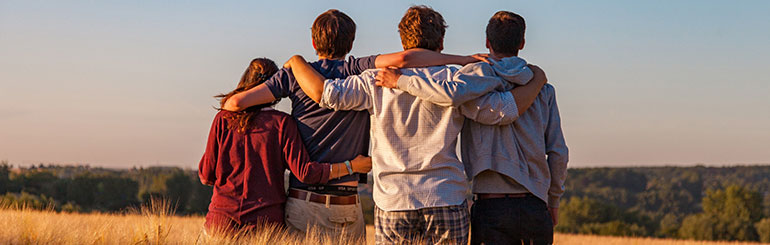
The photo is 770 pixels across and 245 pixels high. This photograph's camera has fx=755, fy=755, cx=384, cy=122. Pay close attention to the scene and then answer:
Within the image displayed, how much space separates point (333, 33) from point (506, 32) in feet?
4.30

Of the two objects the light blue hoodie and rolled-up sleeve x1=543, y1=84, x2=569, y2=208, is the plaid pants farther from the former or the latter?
rolled-up sleeve x1=543, y1=84, x2=569, y2=208

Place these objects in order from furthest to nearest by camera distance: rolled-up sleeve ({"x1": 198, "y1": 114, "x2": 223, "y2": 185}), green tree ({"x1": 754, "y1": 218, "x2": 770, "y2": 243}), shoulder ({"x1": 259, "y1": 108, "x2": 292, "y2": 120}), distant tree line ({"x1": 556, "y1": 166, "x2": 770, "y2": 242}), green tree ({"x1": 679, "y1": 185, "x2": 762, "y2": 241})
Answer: distant tree line ({"x1": 556, "y1": 166, "x2": 770, "y2": 242}), green tree ({"x1": 679, "y1": 185, "x2": 762, "y2": 241}), green tree ({"x1": 754, "y1": 218, "x2": 770, "y2": 243}), rolled-up sleeve ({"x1": 198, "y1": 114, "x2": 223, "y2": 185}), shoulder ({"x1": 259, "y1": 108, "x2": 292, "y2": 120})

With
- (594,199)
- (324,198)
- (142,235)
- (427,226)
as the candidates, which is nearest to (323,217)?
(324,198)

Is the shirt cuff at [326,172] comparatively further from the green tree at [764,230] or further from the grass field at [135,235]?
the green tree at [764,230]

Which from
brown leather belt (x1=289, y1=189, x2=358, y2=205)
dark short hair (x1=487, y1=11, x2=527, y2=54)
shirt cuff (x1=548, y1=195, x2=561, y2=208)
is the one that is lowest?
shirt cuff (x1=548, y1=195, x2=561, y2=208)

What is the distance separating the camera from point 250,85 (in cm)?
600

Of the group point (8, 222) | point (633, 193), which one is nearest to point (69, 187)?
point (8, 222)

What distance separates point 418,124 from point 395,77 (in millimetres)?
374

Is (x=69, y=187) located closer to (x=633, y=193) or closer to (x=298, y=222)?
(x=298, y=222)

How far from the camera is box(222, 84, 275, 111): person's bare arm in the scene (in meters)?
5.79

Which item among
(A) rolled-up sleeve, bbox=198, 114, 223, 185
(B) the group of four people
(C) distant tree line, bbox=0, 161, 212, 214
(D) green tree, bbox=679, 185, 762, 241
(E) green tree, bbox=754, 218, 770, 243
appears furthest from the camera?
(D) green tree, bbox=679, 185, 762, 241

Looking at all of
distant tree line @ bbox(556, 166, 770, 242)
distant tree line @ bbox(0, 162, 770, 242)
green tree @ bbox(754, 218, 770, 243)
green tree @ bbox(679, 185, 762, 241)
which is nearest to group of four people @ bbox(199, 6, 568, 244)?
distant tree line @ bbox(0, 162, 770, 242)

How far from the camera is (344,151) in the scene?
5785 millimetres

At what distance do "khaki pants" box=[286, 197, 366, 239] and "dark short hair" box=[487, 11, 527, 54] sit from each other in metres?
1.66
